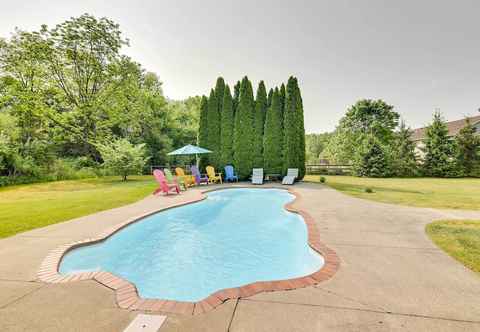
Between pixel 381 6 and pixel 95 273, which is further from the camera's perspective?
pixel 381 6

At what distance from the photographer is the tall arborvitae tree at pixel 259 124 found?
15188mm

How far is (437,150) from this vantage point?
65.2 feet

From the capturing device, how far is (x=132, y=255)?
4.01 meters

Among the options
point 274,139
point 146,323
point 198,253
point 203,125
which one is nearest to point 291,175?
point 274,139

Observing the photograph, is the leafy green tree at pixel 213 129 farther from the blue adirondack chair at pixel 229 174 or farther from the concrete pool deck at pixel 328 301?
the concrete pool deck at pixel 328 301

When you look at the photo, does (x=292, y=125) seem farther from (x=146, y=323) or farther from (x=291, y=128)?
(x=146, y=323)

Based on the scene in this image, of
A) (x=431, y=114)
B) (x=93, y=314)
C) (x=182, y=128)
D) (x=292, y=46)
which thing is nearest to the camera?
(x=93, y=314)

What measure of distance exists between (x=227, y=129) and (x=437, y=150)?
20480 millimetres

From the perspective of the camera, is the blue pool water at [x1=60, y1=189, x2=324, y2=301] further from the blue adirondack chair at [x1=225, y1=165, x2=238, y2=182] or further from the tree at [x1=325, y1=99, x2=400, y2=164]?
the tree at [x1=325, y1=99, x2=400, y2=164]

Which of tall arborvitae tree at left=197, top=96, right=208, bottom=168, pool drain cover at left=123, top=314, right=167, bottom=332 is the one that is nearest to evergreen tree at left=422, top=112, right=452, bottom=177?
tall arborvitae tree at left=197, top=96, right=208, bottom=168

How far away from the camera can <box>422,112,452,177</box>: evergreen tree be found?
64.5 feet

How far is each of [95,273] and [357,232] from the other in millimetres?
4674

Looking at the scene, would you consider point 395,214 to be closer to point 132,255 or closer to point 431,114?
point 132,255

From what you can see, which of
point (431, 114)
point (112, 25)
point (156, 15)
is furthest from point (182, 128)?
point (431, 114)
